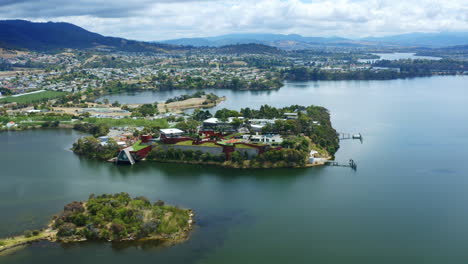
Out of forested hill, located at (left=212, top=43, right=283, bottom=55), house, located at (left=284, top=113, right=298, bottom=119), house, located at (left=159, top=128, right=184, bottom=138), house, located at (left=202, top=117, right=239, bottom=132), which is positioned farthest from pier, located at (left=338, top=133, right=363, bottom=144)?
forested hill, located at (left=212, top=43, right=283, bottom=55)

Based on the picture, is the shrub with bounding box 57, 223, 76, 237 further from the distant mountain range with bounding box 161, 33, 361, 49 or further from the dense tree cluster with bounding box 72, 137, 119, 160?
the distant mountain range with bounding box 161, 33, 361, 49

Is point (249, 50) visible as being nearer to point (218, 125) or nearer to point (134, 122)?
point (134, 122)

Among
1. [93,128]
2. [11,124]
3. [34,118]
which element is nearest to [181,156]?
[93,128]

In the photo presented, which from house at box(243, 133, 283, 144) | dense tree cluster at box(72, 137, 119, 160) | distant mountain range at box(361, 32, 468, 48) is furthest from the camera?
distant mountain range at box(361, 32, 468, 48)

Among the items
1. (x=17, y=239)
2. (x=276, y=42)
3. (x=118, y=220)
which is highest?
(x=276, y=42)

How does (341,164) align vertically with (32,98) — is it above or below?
below
